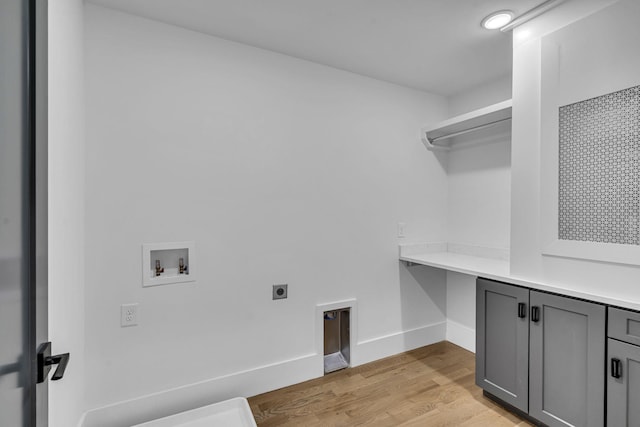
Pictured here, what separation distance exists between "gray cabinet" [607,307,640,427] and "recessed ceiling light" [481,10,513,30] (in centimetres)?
166

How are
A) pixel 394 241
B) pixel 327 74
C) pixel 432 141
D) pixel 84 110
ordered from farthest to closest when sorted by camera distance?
pixel 432 141 → pixel 394 241 → pixel 327 74 → pixel 84 110

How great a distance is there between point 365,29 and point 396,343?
2.47m

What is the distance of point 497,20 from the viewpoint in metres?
1.89

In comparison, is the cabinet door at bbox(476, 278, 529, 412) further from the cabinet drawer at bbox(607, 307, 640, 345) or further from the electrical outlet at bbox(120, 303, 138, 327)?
the electrical outlet at bbox(120, 303, 138, 327)

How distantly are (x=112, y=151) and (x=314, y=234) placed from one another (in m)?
1.40

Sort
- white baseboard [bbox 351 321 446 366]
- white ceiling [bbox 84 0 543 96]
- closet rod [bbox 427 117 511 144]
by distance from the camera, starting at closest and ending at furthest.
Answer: white ceiling [bbox 84 0 543 96] < closet rod [bbox 427 117 511 144] < white baseboard [bbox 351 321 446 366]

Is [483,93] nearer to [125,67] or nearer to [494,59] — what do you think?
[494,59]

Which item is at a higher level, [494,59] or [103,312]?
→ [494,59]

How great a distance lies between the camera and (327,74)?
2482 millimetres

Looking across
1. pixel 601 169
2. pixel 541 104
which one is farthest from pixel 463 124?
pixel 601 169

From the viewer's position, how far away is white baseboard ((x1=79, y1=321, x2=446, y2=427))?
1844 millimetres

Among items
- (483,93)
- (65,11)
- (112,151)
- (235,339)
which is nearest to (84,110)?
(112,151)

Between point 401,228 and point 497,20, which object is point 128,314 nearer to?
point 401,228

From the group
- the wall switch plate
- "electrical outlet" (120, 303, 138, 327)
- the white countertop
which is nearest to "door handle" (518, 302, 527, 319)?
the white countertop
